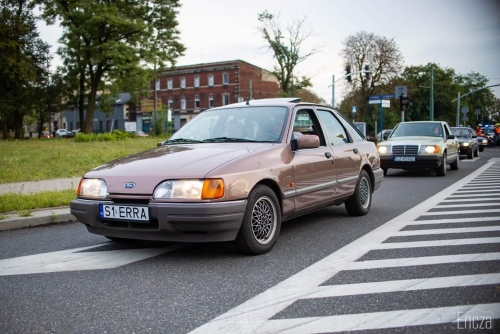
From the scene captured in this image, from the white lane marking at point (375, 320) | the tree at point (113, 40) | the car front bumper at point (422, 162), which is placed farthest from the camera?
the tree at point (113, 40)

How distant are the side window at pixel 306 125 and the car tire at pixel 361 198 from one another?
1150 mm

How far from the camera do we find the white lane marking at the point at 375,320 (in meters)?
2.94

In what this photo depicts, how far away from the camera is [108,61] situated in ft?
125

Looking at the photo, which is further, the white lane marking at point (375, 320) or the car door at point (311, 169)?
the car door at point (311, 169)

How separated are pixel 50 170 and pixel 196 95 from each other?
59647 millimetres

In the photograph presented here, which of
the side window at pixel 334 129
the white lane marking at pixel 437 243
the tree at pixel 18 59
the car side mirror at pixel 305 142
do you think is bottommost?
the white lane marking at pixel 437 243

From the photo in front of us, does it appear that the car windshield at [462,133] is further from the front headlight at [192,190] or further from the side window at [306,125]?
the front headlight at [192,190]

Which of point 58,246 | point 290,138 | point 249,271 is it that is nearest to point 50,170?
point 58,246

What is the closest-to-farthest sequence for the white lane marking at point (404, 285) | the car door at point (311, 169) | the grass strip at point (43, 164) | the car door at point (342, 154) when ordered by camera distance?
the white lane marking at point (404, 285)
the car door at point (311, 169)
the car door at point (342, 154)
the grass strip at point (43, 164)

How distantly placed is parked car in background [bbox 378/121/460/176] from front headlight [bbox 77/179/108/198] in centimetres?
1052

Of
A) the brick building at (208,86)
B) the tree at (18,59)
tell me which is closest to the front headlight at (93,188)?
the tree at (18,59)

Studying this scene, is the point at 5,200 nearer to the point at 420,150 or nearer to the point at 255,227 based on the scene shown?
the point at 255,227

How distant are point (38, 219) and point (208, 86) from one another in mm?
64771

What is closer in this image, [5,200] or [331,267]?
[331,267]
